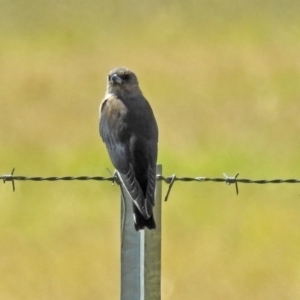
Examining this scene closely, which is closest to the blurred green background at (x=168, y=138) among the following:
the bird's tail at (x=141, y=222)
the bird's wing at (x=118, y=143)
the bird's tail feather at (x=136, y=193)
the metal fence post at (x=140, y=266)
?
the bird's wing at (x=118, y=143)

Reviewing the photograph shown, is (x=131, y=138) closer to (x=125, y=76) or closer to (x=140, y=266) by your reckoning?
(x=125, y=76)

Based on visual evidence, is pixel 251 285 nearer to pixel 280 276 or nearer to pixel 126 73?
pixel 280 276

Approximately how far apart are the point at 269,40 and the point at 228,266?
12.4 metres

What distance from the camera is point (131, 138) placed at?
26.6 ft

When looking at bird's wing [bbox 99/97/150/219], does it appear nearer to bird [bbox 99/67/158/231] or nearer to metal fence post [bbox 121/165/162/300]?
bird [bbox 99/67/158/231]

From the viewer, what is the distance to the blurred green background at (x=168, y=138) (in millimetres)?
12055

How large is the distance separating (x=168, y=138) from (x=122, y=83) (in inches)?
317

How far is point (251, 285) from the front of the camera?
38.0ft

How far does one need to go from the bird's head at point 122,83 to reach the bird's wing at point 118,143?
267 mm

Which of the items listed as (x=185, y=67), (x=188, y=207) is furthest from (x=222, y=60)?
(x=188, y=207)

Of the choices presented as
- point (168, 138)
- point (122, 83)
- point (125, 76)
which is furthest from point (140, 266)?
point (168, 138)

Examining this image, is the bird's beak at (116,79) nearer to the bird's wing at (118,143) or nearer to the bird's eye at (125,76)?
the bird's eye at (125,76)

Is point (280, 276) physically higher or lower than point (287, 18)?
lower

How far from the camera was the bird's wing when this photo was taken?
24.2ft
